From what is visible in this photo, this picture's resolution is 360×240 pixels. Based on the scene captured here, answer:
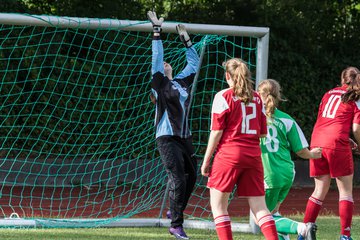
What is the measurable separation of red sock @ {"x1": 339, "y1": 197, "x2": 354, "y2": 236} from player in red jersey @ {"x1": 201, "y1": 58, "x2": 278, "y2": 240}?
6.13 ft

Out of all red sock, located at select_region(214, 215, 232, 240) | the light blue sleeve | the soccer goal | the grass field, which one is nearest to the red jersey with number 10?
the grass field

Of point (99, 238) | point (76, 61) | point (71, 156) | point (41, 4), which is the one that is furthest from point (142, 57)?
point (99, 238)

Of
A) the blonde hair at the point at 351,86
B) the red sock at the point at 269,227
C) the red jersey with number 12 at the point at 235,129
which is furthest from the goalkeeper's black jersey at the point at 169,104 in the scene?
the red sock at the point at 269,227

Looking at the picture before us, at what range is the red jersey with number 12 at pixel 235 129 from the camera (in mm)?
7000

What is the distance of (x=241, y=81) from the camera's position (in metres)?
7.10

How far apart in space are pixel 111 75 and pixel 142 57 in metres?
1.27

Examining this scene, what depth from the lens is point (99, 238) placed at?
877 cm

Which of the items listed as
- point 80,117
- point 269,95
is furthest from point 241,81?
point 80,117

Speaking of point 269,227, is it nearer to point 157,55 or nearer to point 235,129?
point 235,129

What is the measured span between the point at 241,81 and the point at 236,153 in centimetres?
60

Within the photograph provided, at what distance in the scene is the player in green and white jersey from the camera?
7.88 meters

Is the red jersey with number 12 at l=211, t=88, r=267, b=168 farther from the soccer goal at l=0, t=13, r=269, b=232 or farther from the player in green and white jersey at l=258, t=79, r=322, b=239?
the soccer goal at l=0, t=13, r=269, b=232

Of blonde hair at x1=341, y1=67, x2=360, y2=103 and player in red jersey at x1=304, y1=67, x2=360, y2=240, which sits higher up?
blonde hair at x1=341, y1=67, x2=360, y2=103

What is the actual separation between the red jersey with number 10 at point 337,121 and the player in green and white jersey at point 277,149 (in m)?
0.87
